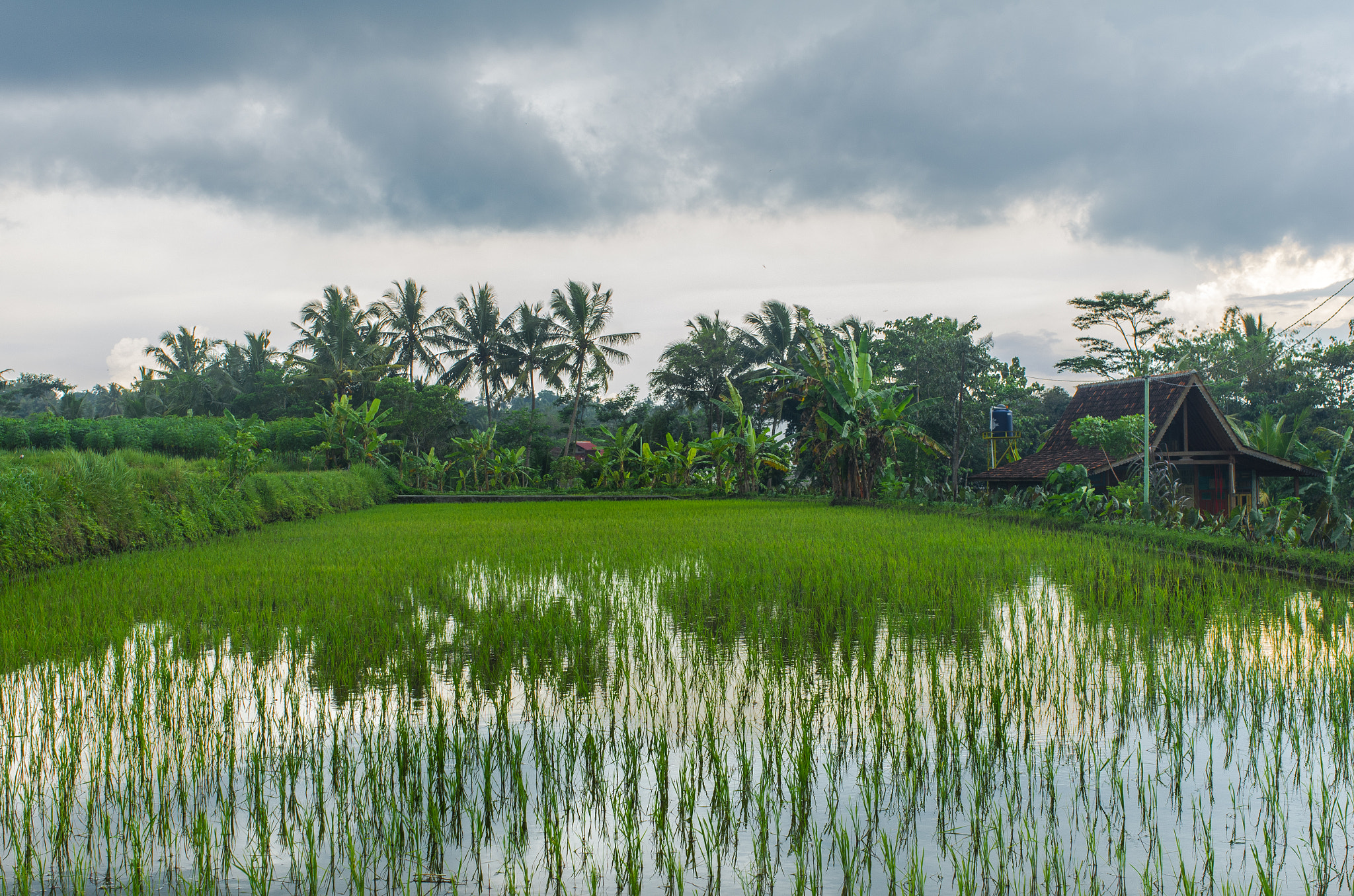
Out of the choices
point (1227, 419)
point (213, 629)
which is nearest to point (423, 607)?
point (213, 629)

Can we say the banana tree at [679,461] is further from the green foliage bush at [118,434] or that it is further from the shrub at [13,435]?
the shrub at [13,435]

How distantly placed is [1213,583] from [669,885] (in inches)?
241

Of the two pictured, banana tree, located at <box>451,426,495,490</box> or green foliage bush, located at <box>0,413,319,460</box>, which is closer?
green foliage bush, located at <box>0,413,319,460</box>

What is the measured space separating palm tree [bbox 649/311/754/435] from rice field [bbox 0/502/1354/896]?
24.2m

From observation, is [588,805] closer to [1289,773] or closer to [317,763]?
[317,763]

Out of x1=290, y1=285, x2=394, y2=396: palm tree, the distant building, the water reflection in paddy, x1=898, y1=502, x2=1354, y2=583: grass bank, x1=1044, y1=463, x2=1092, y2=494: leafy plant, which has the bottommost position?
x1=898, y1=502, x2=1354, y2=583: grass bank

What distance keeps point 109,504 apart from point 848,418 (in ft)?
47.7

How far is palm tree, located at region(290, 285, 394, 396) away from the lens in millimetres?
29000

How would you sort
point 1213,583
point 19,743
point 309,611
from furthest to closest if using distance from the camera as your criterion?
point 1213,583 → point 309,611 → point 19,743

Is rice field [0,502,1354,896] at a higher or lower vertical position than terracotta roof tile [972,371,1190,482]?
lower

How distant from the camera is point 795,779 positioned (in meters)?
2.64

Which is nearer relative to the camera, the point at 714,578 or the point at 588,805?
the point at 588,805

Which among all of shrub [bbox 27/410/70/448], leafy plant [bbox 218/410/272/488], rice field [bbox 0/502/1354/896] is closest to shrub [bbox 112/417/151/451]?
shrub [bbox 27/410/70/448]

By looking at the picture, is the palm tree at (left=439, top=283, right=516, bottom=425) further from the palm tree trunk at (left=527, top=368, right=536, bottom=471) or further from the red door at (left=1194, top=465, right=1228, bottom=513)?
the red door at (left=1194, top=465, right=1228, bottom=513)
